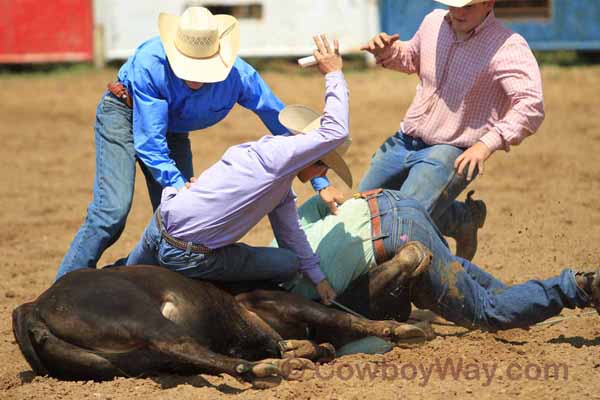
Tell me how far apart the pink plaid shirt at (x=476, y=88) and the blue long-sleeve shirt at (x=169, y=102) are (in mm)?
821

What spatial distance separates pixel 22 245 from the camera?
687 centimetres

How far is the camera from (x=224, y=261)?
4.44m

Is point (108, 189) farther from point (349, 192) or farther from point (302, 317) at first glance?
point (349, 192)

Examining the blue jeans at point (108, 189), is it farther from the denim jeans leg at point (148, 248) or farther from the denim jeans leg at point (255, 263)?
the denim jeans leg at point (255, 263)

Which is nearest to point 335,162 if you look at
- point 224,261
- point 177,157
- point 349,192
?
point 224,261

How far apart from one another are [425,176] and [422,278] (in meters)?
0.76

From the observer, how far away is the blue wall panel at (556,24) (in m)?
12.9

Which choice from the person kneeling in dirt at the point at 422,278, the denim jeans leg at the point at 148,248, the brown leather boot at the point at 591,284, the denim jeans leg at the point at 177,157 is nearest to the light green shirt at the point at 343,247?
the person kneeling in dirt at the point at 422,278

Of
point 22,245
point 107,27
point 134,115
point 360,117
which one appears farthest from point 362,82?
point 134,115

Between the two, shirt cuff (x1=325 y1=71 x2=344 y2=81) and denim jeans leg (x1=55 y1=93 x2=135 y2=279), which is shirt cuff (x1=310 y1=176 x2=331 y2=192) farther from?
denim jeans leg (x1=55 y1=93 x2=135 y2=279)

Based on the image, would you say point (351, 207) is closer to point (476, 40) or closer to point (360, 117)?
point (476, 40)

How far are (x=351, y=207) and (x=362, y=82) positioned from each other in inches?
305

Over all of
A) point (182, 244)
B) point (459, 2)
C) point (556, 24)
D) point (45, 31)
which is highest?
→ point (459, 2)

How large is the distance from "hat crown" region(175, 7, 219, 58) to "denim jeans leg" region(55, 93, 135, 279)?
0.56 meters
